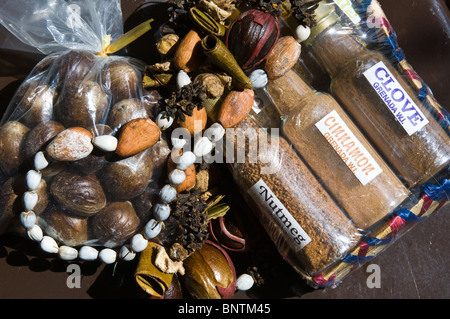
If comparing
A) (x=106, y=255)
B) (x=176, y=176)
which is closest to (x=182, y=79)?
(x=176, y=176)

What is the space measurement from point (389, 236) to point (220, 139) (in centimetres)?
45

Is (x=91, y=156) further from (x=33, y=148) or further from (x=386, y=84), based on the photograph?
(x=386, y=84)

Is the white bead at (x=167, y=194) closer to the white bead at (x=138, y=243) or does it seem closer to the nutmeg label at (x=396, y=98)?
the white bead at (x=138, y=243)

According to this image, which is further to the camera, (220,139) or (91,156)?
(220,139)

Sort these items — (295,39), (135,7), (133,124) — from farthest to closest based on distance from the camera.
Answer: (135,7)
(295,39)
(133,124)

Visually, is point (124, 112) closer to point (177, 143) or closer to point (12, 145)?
point (177, 143)

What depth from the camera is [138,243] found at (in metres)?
0.92

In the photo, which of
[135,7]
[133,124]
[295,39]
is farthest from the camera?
[135,7]

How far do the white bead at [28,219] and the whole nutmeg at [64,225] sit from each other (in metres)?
0.03

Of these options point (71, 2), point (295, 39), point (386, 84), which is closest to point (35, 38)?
point (71, 2)

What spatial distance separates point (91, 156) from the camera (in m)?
0.86

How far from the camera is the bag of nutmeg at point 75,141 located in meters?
0.86

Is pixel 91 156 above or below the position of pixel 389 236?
A: above

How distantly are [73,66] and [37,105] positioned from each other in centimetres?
12
